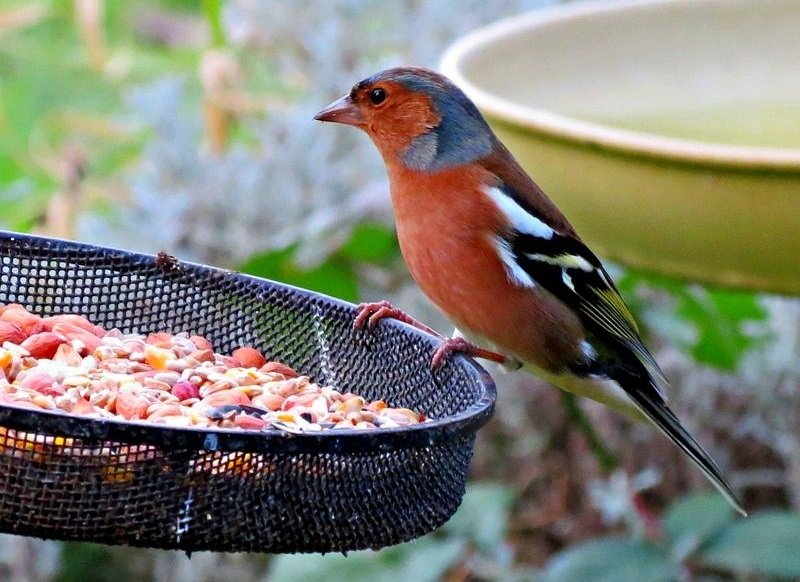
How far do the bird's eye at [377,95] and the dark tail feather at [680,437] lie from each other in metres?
1.12

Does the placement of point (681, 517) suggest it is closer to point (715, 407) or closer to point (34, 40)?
point (715, 407)

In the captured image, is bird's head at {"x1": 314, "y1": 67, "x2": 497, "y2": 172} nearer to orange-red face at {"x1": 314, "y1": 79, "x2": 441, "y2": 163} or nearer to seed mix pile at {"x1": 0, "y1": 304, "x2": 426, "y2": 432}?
orange-red face at {"x1": 314, "y1": 79, "x2": 441, "y2": 163}

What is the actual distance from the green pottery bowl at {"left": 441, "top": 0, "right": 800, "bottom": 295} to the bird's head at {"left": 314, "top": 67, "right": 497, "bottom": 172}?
13 cm

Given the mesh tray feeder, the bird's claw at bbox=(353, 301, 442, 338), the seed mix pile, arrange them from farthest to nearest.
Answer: the bird's claw at bbox=(353, 301, 442, 338), the seed mix pile, the mesh tray feeder

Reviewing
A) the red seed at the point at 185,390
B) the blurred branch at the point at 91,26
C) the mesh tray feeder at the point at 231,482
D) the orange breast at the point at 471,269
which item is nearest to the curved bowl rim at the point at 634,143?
the orange breast at the point at 471,269

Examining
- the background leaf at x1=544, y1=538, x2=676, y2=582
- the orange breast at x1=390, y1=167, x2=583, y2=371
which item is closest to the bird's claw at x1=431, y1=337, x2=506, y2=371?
the orange breast at x1=390, y1=167, x2=583, y2=371

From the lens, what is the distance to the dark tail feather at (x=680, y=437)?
12.3 ft

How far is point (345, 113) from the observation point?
152 inches

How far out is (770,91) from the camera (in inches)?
176

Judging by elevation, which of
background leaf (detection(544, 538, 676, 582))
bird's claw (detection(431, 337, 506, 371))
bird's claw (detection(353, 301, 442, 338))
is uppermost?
bird's claw (detection(431, 337, 506, 371))

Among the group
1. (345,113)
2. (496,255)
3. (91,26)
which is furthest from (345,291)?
(91,26)

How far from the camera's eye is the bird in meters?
3.57

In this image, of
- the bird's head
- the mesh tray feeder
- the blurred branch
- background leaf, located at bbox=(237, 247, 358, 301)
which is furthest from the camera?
the blurred branch

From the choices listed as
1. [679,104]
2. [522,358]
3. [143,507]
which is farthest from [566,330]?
[143,507]
